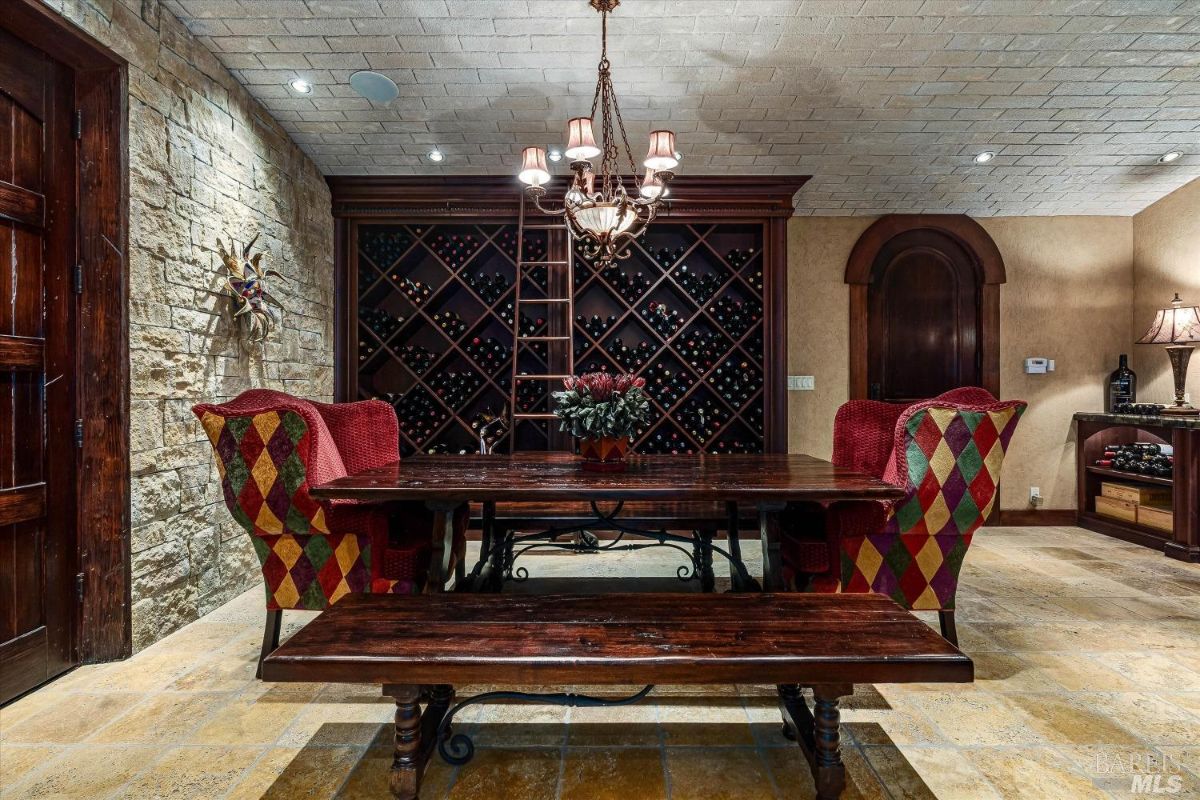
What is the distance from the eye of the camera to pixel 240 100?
2857 mm

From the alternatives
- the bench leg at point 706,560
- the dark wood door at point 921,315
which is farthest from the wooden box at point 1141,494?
the bench leg at point 706,560

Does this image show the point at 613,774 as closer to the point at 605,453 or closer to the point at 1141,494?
the point at 605,453

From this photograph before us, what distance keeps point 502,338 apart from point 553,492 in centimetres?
269

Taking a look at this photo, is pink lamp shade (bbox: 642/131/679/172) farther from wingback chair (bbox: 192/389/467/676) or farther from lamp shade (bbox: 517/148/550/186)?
wingback chair (bbox: 192/389/467/676)

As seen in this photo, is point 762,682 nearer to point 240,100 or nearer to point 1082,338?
point 240,100

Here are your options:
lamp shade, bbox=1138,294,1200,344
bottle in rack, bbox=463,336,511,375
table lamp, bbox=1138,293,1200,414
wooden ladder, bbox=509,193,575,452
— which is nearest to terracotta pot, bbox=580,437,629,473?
wooden ladder, bbox=509,193,575,452

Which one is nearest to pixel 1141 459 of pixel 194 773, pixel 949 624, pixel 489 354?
pixel 949 624

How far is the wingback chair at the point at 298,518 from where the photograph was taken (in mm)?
1813

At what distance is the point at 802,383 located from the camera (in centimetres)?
436

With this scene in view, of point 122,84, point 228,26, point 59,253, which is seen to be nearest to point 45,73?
point 122,84

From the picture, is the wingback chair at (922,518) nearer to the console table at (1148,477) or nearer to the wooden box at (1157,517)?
the console table at (1148,477)

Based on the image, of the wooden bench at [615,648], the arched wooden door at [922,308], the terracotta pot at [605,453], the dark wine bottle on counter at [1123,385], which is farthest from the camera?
the arched wooden door at [922,308]

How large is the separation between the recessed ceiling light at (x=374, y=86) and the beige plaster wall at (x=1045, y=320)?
3050 millimetres

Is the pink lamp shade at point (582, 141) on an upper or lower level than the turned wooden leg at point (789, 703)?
upper
